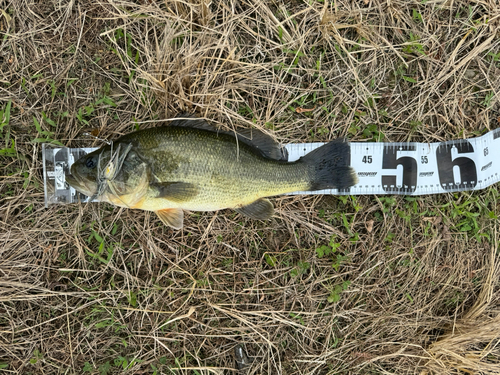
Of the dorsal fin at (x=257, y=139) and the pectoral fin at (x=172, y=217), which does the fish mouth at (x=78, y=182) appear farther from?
the dorsal fin at (x=257, y=139)

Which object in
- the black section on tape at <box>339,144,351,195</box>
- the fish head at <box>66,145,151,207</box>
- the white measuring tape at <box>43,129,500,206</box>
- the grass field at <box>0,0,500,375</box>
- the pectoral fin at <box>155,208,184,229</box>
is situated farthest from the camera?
the white measuring tape at <box>43,129,500,206</box>

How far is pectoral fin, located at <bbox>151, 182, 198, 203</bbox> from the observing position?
2828mm

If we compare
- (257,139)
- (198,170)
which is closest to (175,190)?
(198,170)

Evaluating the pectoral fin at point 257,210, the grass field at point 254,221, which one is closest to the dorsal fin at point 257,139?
the grass field at point 254,221

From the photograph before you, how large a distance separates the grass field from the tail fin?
1.13 ft

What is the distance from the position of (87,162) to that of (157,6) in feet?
5.65

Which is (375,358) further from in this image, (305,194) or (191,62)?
(191,62)

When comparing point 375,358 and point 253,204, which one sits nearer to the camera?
point 253,204

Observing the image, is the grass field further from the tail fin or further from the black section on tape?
the tail fin

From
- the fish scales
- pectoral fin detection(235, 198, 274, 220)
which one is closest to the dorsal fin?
the fish scales

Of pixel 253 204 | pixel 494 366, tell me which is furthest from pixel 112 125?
pixel 494 366

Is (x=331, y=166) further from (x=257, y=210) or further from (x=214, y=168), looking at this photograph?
(x=214, y=168)

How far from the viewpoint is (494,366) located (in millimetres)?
3531

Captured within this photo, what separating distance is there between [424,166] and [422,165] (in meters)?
0.03
